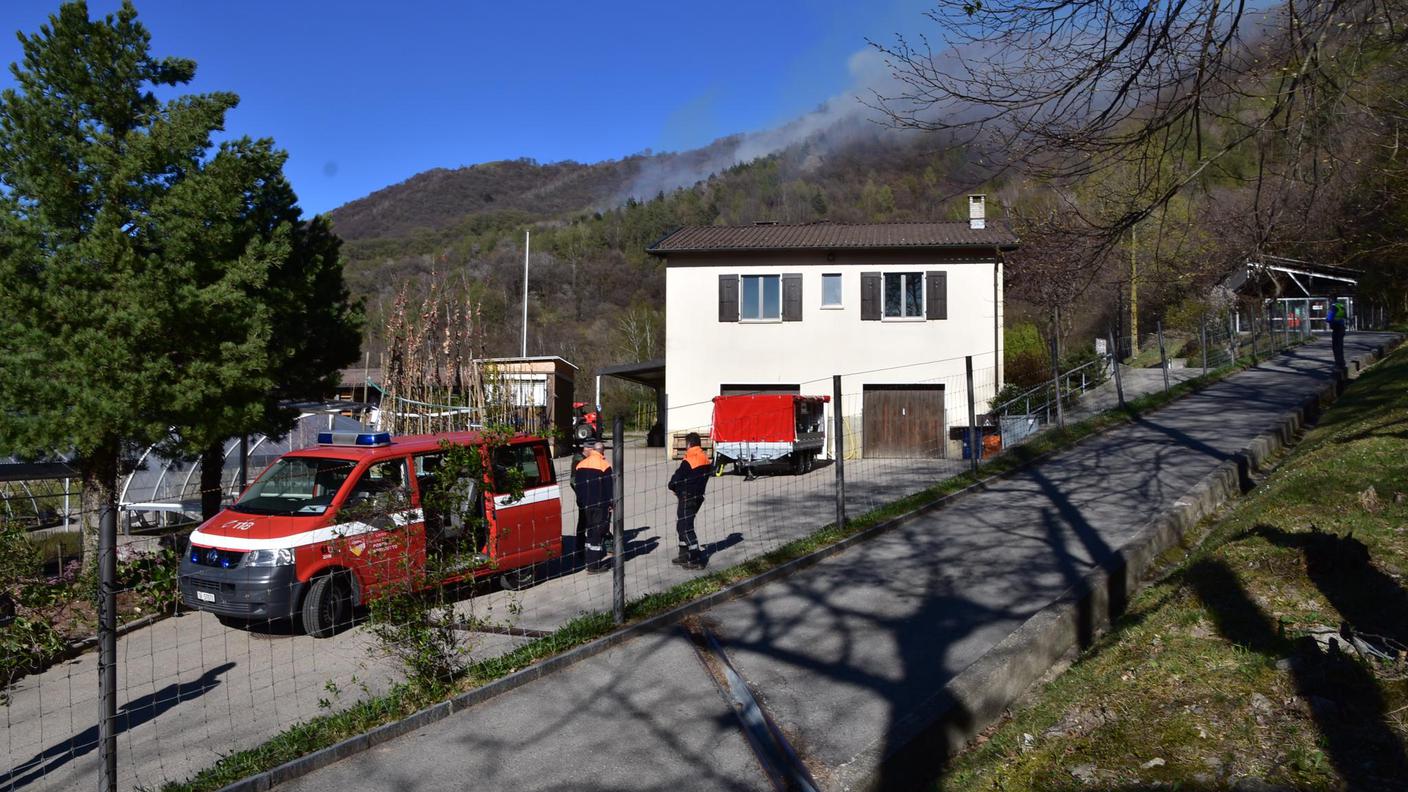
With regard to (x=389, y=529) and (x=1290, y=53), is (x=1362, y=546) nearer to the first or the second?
(x=1290, y=53)

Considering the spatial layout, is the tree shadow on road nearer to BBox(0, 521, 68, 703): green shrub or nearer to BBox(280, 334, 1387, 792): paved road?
BBox(0, 521, 68, 703): green shrub

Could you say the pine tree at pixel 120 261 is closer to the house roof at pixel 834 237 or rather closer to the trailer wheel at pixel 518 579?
the trailer wheel at pixel 518 579

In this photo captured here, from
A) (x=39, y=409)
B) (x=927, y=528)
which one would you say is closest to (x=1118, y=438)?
(x=927, y=528)

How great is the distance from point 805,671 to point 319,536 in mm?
4816

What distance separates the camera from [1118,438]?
51.5 ft

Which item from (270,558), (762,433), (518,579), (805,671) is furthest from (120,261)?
(762,433)

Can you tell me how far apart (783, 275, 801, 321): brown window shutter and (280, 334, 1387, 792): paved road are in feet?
50.0

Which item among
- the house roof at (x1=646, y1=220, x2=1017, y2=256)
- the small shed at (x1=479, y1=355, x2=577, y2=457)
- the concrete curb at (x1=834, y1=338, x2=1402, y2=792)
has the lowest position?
the concrete curb at (x1=834, y1=338, x2=1402, y2=792)

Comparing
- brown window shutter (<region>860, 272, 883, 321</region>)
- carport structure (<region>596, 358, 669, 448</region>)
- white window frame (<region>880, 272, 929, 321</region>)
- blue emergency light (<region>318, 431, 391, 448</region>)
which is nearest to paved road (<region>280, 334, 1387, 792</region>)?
blue emergency light (<region>318, 431, 391, 448</region>)

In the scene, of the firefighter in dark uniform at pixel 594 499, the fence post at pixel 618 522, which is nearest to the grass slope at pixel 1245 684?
the fence post at pixel 618 522

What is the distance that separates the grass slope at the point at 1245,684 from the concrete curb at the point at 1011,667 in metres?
0.13

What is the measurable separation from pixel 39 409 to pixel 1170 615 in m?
10.3

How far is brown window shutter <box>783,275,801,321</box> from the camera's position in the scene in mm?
25953

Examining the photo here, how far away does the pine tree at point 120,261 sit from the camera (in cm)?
934
